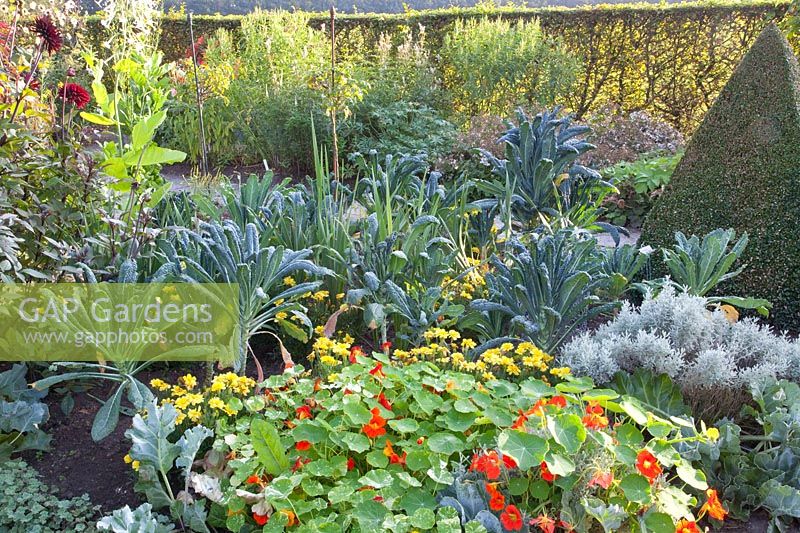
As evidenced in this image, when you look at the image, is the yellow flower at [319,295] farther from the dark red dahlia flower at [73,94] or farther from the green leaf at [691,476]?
the green leaf at [691,476]

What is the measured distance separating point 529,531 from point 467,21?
8.94 meters

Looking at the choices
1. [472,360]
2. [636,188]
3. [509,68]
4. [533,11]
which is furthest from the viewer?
[533,11]

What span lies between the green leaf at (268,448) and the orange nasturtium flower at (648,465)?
980 millimetres

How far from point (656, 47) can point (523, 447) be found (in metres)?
8.52

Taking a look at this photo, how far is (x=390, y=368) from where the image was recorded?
7.48 feet

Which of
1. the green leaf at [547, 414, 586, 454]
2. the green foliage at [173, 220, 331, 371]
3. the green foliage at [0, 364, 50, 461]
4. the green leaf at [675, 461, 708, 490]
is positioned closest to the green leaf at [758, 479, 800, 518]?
the green leaf at [675, 461, 708, 490]

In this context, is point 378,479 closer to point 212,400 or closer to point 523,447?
point 523,447

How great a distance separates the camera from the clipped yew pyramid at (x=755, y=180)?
10.2 feet

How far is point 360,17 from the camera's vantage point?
10.3 meters

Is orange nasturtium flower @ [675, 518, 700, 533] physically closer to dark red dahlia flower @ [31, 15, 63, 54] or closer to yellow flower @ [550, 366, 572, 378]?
yellow flower @ [550, 366, 572, 378]

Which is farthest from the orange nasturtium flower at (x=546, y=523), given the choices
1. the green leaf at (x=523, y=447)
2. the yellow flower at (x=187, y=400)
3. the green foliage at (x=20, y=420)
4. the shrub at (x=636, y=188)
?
the shrub at (x=636, y=188)

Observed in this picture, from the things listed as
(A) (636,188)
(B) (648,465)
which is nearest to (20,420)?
(B) (648,465)

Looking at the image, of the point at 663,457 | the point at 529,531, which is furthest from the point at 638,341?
the point at 529,531

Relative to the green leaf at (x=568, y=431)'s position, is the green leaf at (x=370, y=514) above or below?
below
